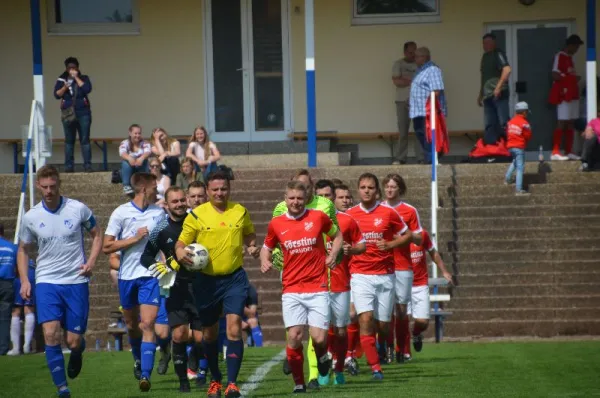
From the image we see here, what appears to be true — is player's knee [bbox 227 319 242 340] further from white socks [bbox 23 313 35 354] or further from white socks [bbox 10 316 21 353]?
white socks [bbox 10 316 21 353]

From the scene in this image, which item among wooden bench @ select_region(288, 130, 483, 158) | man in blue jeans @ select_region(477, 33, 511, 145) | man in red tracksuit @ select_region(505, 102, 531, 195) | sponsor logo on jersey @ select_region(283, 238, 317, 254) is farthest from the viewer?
wooden bench @ select_region(288, 130, 483, 158)

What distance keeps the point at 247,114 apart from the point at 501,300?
780 cm

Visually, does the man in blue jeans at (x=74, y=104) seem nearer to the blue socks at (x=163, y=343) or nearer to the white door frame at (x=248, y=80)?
the white door frame at (x=248, y=80)

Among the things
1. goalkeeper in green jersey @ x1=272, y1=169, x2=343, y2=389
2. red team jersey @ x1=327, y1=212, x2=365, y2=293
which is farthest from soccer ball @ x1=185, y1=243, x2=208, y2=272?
red team jersey @ x1=327, y1=212, x2=365, y2=293

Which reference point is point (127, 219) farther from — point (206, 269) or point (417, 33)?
point (417, 33)

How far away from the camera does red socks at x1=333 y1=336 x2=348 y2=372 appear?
12.6 m

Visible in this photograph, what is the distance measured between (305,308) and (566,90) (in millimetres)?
12962

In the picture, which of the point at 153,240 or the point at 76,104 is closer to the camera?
the point at 153,240

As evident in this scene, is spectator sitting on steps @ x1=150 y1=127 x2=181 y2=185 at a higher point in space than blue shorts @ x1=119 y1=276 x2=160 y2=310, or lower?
higher

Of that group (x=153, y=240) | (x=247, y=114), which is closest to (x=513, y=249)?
(x=247, y=114)

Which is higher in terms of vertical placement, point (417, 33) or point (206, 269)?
point (417, 33)

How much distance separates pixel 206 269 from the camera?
11477 millimetres

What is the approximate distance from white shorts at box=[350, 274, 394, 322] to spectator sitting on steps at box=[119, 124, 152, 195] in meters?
8.13

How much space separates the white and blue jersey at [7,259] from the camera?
1888 cm
